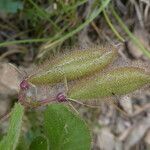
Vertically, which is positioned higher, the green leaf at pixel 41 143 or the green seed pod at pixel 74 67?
the green seed pod at pixel 74 67

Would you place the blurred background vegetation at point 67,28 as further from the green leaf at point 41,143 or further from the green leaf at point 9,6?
the green leaf at point 41,143

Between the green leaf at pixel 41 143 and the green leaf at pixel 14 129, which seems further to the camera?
the green leaf at pixel 41 143

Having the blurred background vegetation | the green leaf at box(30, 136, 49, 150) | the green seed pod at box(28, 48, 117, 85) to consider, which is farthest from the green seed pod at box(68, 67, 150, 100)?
the blurred background vegetation

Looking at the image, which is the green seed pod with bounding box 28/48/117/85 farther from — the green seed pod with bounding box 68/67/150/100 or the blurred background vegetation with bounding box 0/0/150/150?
the blurred background vegetation with bounding box 0/0/150/150

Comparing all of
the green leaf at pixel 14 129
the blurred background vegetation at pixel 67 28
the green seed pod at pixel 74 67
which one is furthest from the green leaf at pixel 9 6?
the green leaf at pixel 14 129

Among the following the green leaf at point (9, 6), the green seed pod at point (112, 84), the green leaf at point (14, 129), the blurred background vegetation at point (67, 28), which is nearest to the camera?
the green leaf at point (14, 129)

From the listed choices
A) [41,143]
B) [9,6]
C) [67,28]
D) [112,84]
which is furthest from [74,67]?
[67,28]

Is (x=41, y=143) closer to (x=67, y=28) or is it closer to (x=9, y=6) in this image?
(x=9, y=6)
